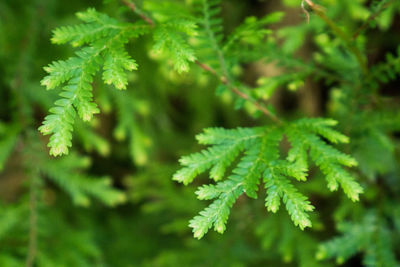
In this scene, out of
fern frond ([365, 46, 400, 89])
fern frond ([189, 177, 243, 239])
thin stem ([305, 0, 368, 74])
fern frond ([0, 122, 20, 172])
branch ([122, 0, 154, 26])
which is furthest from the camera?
fern frond ([0, 122, 20, 172])

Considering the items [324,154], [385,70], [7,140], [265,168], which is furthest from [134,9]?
[7,140]

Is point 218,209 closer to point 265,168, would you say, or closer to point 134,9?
point 265,168

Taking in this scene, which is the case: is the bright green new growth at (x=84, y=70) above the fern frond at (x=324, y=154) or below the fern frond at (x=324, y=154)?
above

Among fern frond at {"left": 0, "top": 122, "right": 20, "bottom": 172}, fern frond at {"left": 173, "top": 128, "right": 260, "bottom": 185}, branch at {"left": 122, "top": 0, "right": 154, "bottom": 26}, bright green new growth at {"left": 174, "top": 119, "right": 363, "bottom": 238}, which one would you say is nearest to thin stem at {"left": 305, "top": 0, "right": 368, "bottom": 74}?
bright green new growth at {"left": 174, "top": 119, "right": 363, "bottom": 238}

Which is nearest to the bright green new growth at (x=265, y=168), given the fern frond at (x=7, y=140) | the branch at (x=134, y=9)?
the branch at (x=134, y=9)

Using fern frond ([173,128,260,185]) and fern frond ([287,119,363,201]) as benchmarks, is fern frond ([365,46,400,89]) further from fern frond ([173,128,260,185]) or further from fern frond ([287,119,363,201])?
fern frond ([173,128,260,185])

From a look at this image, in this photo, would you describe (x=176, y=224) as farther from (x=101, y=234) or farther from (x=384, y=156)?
(x=384, y=156)

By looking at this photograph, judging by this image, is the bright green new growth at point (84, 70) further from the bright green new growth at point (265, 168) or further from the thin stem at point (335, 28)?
the thin stem at point (335, 28)
